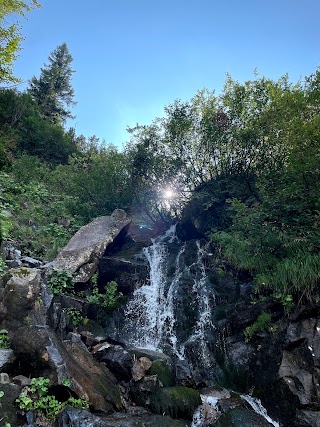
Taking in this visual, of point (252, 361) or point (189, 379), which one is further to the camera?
point (252, 361)

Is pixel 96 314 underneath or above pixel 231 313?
underneath

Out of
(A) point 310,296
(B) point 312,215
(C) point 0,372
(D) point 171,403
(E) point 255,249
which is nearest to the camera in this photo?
(C) point 0,372

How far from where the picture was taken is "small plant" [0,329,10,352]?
19.2 ft

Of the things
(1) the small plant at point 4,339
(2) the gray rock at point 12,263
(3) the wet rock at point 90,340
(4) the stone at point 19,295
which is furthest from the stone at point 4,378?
(2) the gray rock at point 12,263

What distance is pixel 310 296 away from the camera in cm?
838

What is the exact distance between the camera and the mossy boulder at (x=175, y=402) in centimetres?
637

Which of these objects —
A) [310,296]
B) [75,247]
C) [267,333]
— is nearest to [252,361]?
[267,333]

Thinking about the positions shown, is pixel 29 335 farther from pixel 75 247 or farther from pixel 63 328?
pixel 75 247

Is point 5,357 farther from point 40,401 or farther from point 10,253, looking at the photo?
point 10,253

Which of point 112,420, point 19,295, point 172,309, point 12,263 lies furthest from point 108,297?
point 112,420

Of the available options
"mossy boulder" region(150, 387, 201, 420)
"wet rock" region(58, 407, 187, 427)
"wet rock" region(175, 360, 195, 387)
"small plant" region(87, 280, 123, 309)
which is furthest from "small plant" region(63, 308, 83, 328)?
"wet rock" region(58, 407, 187, 427)

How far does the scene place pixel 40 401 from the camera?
4879 millimetres

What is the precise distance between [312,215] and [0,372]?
32.6 feet

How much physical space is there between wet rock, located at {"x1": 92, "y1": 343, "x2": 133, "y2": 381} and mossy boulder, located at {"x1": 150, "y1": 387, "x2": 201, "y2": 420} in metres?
1.02
